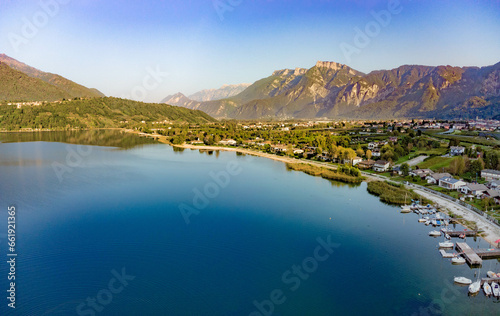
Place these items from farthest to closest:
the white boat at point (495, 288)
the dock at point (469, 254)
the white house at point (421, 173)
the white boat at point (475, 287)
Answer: the white house at point (421, 173), the dock at point (469, 254), the white boat at point (475, 287), the white boat at point (495, 288)

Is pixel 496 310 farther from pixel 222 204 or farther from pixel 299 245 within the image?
pixel 222 204

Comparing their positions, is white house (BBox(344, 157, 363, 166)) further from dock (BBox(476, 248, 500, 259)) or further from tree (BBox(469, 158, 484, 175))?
dock (BBox(476, 248, 500, 259))

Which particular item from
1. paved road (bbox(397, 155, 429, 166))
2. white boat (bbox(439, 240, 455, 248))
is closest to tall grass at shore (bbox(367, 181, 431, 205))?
white boat (bbox(439, 240, 455, 248))

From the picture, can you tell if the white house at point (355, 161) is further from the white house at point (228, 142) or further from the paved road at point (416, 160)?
the white house at point (228, 142)

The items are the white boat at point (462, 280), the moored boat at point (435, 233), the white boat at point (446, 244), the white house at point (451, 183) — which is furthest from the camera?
the white house at point (451, 183)

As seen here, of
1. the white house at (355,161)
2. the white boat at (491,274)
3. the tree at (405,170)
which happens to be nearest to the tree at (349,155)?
the white house at (355,161)

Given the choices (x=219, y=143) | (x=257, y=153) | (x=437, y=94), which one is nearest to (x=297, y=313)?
(x=257, y=153)

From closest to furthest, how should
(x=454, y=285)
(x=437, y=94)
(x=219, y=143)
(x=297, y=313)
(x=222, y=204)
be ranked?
(x=297, y=313) → (x=454, y=285) → (x=222, y=204) → (x=219, y=143) → (x=437, y=94)
